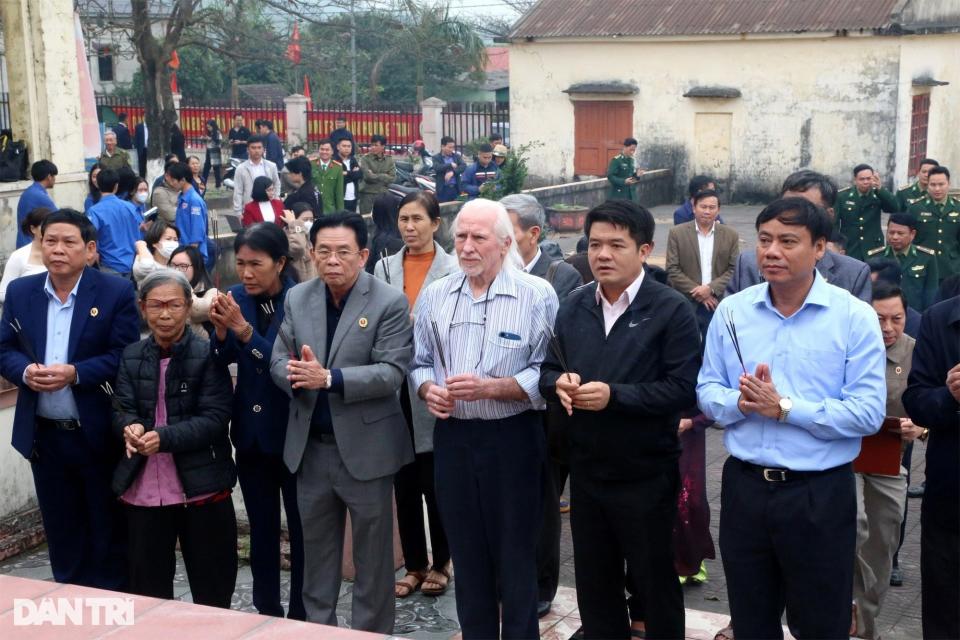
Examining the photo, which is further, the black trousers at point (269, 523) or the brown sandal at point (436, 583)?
the brown sandal at point (436, 583)

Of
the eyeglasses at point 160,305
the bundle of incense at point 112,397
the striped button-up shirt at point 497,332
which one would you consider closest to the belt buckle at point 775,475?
the striped button-up shirt at point 497,332

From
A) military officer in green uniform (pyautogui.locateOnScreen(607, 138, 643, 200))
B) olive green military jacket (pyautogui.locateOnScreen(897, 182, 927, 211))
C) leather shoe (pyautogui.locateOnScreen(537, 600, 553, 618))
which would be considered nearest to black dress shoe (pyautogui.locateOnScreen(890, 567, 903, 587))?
leather shoe (pyautogui.locateOnScreen(537, 600, 553, 618))

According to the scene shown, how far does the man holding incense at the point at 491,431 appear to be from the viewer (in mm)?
4258

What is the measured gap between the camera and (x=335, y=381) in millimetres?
4352

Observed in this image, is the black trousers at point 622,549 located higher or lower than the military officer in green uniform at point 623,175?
lower

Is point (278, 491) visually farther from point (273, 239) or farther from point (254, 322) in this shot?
point (273, 239)

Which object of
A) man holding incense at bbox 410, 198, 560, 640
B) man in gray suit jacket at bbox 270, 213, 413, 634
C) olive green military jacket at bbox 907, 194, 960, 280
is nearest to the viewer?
man holding incense at bbox 410, 198, 560, 640

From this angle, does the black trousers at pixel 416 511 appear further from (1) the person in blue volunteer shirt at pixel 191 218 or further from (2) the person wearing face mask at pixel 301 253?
(1) the person in blue volunteer shirt at pixel 191 218

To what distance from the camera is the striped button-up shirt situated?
4270 millimetres

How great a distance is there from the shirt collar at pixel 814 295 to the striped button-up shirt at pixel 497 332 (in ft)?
2.85

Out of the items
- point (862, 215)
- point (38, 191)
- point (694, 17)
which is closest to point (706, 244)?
point (862, 215)

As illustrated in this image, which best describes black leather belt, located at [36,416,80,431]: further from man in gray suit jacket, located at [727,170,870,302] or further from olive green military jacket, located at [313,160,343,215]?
olive green military jacket, located at [313,160,343,215]

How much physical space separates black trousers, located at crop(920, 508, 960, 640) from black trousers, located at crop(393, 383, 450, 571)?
6.91 feet

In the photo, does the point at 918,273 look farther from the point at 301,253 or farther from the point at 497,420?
the point at 497,420
